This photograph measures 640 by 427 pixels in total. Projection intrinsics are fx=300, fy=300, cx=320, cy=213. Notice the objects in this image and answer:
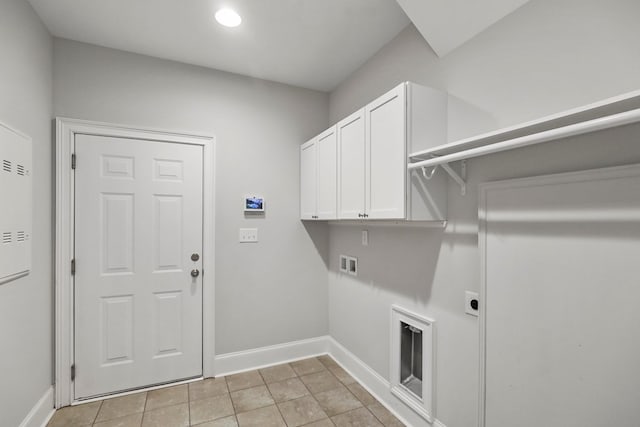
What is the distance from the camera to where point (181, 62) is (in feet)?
8.48

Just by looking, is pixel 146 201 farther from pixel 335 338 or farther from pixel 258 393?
pixel 335 338

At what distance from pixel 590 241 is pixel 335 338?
2.36 m

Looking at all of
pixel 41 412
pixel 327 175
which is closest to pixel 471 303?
pixel 327 175

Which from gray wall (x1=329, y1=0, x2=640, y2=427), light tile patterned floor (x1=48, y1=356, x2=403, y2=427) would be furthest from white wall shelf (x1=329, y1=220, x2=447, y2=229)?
light tile patterned floor (x1=48, y1=356, x2=403, y2=427)

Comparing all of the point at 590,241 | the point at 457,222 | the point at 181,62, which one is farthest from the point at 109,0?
the point at 590,241

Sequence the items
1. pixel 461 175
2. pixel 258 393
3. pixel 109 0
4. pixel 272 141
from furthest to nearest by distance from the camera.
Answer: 1. pixel 272 141
2. pixel 258 393
3. pixel 109 0
4. pixel 461 175

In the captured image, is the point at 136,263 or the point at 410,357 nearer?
the point at 410,357

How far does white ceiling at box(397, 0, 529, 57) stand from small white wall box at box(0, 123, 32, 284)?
2286 mm

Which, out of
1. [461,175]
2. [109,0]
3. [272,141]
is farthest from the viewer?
[272,141]

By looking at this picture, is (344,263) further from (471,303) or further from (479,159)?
(479,159)

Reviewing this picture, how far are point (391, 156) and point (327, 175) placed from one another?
32.5 inches

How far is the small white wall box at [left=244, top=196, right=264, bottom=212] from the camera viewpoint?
2785mm

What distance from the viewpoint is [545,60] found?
1.33 m

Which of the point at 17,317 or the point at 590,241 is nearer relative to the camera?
the point at 590,241
